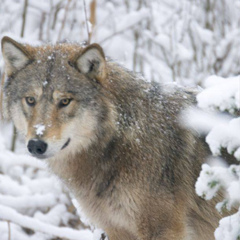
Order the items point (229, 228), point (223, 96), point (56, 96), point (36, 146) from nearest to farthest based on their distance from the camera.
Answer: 1. point (223, 96)
2. point (229, 228)
3. point (36, 146)
4. point (56, 96)

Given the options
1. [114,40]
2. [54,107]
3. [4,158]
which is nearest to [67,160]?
[54,107]

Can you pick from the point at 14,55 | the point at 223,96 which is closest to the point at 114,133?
the point at 14,55

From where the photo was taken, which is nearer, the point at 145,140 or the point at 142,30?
the point at 145,140

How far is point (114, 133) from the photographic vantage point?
3.30 metres

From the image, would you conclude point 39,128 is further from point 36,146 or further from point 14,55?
point 14,55

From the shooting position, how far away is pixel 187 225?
3.43 metres

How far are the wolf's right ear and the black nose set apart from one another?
0.66m

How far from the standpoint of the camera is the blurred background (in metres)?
5.53

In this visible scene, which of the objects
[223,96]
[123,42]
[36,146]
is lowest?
[123,42]

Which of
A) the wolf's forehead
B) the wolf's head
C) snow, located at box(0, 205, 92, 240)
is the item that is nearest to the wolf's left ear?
the wolf's head

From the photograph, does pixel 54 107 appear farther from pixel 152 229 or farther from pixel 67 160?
pixel 152 229

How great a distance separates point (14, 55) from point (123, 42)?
6484mm

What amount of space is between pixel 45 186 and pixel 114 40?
15.4ft

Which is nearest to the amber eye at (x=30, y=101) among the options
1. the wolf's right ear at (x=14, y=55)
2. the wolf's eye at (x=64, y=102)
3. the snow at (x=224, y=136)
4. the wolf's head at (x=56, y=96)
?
the wolf's head at (x=56, y=96)
